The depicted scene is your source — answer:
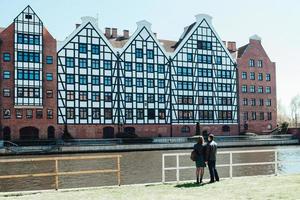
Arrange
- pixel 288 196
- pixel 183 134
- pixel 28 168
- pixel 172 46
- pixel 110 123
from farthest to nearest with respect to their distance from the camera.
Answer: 1. pixel 172 46
2. pixel 183 134
3. pixel 110 123
4. pixel 28 168
5. pixel 288 196

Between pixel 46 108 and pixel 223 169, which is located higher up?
pixel 46 108

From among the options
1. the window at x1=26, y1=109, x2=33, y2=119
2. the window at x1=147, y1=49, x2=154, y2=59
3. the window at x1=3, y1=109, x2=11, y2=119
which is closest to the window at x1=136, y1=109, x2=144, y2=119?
the window at x1=147, y1=49, x2=154, y2=59

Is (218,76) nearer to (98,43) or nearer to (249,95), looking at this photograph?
(249,95)

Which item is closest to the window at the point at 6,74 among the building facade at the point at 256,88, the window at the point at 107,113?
the window at the point at 107,113

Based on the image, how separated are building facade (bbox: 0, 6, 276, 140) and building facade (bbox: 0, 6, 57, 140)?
0.41 feet

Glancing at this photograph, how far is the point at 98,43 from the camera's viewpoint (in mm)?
61500

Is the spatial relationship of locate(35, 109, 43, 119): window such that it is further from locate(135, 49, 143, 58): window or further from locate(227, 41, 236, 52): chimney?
locate(227, 41, 236, 52): chimney

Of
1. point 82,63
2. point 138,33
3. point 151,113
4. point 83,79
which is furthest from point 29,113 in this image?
point 138,33

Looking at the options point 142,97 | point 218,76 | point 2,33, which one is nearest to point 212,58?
point 218,76

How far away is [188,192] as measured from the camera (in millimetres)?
12820

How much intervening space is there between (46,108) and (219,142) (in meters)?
23.9

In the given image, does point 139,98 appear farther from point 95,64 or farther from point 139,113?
point 95,64

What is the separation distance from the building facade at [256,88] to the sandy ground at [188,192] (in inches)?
2339

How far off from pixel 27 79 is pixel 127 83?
14.5m
